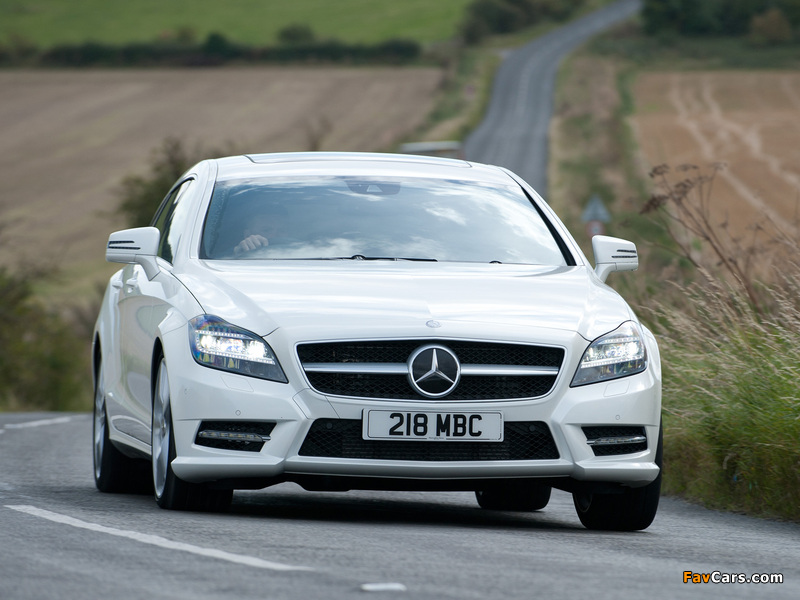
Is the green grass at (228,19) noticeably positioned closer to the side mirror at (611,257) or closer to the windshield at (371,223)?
the windshield at (371,223)

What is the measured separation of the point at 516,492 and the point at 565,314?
193 cm

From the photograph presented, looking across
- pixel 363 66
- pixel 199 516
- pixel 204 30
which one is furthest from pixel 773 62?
pixel 199 516

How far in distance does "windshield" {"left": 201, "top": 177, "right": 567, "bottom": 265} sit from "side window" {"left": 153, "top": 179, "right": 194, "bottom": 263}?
24 cm

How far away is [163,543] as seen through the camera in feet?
19.9

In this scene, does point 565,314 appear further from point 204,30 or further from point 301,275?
point 204,30

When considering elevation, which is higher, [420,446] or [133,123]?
[420,446]

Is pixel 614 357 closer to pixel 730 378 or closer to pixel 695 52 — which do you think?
pixel 730 378

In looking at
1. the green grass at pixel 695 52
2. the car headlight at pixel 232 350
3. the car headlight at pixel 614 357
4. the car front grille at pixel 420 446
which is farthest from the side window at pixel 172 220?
the green grass at pixel 695 52

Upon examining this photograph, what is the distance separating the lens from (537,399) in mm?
6816

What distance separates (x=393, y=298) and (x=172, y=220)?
83.2 inches

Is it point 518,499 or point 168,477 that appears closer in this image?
point 168,477

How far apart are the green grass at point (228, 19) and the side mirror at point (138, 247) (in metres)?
101

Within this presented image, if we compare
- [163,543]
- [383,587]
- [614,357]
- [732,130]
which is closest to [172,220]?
Answer: [614,357]

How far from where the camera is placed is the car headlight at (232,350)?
265 inches
